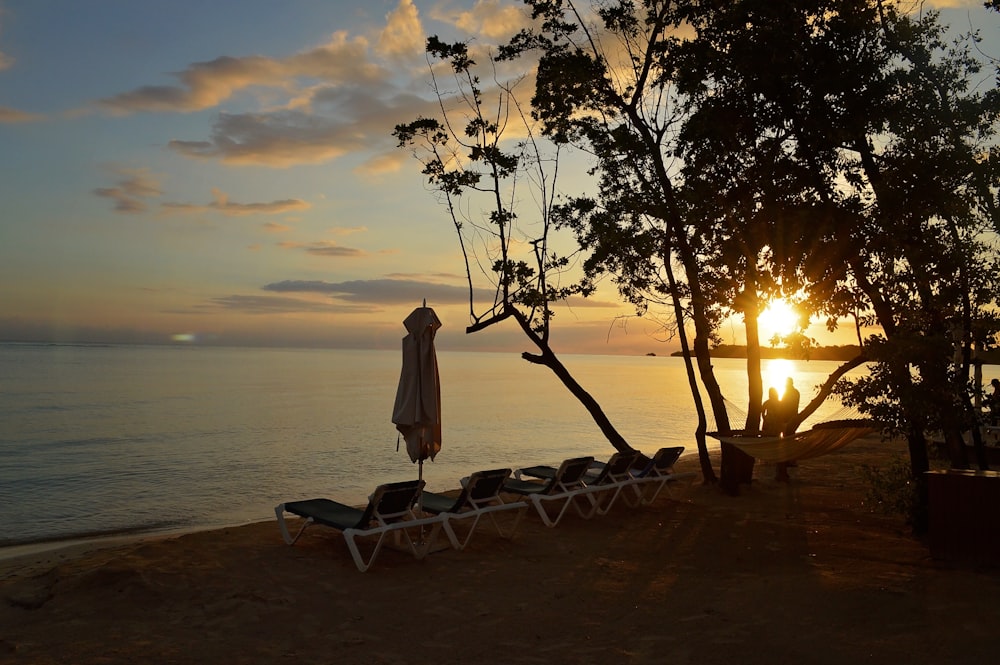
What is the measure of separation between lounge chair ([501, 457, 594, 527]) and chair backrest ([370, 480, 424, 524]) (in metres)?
1.97

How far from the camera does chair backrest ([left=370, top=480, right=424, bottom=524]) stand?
6.76 meters

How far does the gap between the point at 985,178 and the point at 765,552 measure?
170 inches

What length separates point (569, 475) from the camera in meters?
9.05

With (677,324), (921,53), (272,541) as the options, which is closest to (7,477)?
(272,541)

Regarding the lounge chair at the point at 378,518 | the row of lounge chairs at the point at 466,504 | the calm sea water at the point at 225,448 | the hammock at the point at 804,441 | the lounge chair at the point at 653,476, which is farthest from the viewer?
the calm sea water at the point at 225,448

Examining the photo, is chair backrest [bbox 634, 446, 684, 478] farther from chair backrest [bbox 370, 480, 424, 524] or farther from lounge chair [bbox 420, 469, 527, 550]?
chair backrest [bbox 370, 480, 424, 524]

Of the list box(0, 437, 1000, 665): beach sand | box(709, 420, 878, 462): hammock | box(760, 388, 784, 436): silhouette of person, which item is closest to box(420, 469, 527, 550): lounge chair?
box(0, 437, 1000, 665): beach sand

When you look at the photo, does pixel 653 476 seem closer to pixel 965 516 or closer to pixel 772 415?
pixel 772 415

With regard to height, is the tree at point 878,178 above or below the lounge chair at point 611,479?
above

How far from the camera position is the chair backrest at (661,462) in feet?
32.9

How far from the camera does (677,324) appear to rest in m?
11.5

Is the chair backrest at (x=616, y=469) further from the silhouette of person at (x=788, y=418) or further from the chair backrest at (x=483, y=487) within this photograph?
the silhouette of person at (x=788, y=418)

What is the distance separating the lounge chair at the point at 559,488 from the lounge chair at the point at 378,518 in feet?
5.68

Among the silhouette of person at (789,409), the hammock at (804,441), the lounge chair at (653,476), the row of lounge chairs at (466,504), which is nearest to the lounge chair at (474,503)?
the row of lounge chairs at (466,504)
